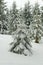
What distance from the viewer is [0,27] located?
41844 mm

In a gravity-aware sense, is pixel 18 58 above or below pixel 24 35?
below

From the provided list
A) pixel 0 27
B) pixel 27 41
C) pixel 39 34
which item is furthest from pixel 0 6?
pixel 27 41

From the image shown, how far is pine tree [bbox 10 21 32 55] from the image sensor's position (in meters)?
16.8

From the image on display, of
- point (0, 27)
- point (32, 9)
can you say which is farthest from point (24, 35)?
point (32, 9)

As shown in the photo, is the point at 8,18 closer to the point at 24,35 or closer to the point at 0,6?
the point at 0,6

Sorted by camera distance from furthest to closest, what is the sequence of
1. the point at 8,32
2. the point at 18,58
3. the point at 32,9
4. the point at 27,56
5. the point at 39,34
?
the point at 32,9, the point at 8,32, the point at 39,34, the point at 27,56, the point at 18,58

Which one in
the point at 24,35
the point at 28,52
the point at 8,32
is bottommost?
the point at 8,32

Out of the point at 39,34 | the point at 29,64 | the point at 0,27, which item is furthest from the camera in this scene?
the point at 0,27

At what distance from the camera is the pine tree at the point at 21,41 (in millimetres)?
16788

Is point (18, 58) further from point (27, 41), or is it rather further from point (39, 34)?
point (39, 34)

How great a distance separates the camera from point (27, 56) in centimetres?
1667

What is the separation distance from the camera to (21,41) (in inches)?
670

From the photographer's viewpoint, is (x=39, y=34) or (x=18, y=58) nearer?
(x=18, y=58)

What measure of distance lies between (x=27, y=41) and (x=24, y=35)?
2.29ft
